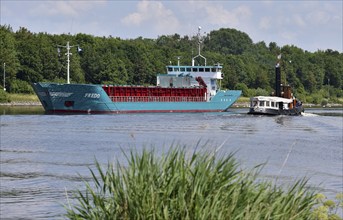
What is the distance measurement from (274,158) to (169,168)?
27167 mm

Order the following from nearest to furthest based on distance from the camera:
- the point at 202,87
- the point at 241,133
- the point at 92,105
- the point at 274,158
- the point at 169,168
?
the point at 169,168 < the point at 274,158 < the point at 241,133 < the point at 92,105 < the point at 202,87

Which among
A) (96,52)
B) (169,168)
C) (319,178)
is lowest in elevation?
(319,178)

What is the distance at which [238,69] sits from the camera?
193m

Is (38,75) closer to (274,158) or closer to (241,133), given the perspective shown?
(241,133)

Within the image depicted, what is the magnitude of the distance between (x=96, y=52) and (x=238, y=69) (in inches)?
1996

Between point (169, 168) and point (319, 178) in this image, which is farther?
point (319, 178)

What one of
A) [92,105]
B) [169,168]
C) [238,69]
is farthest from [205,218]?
[238,69]

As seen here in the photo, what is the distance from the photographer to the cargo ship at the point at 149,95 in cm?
9106

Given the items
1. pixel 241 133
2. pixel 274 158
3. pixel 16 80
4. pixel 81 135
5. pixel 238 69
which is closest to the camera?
pixel 274 158

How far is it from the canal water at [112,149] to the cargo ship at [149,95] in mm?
12435

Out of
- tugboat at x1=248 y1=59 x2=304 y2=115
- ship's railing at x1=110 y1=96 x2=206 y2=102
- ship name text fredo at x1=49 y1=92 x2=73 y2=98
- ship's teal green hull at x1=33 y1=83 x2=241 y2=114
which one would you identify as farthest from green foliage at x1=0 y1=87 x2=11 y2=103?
tugboat at x1=248 y1=59 x2=304 y2=115

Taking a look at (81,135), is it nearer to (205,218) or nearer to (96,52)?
(205,218)

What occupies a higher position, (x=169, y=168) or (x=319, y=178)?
(x=169, y=168)

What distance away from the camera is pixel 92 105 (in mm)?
93250
